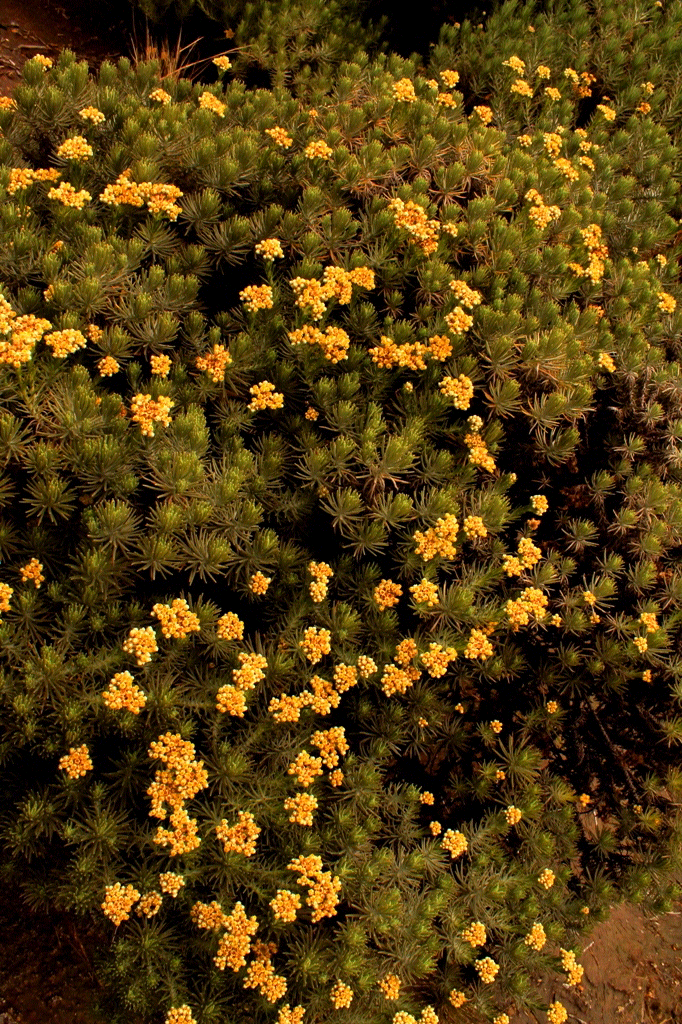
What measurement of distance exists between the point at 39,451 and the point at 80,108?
1.99 metres

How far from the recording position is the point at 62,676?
8.98 ft

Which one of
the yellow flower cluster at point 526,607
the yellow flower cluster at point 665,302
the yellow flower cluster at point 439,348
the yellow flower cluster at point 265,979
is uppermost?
the yellow flower cluster at point 665,302

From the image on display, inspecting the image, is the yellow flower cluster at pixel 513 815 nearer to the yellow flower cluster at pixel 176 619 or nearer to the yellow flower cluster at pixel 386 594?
the yellow flower cluster at pixel 386 594

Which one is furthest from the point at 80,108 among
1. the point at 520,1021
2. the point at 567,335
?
the point at 520,1021

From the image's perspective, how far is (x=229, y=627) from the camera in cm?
292

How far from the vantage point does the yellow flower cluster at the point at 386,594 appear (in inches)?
124

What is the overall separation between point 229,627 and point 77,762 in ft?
2.38

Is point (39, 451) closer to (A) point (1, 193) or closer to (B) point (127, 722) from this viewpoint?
(B) point (127, 722)

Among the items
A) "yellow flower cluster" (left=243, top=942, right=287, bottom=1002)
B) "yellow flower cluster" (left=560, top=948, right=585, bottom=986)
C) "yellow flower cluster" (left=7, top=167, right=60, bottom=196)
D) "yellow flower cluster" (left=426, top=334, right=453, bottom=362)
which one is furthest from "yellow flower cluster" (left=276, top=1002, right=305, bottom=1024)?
"yellow flower cluster" (left=7, top=167, right=60, bottom=196)

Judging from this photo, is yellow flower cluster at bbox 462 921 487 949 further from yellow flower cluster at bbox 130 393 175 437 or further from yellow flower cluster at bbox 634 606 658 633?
yellow flower cluster at bbox 130 393 175 437

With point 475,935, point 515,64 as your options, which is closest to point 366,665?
point 475,935

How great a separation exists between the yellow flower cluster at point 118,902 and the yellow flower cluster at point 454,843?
1.29 meters

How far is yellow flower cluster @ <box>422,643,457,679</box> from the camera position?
3047mm

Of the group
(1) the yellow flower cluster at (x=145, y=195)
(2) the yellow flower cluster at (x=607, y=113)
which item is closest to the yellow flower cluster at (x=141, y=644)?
(1) the yellow flower cluster at (x=145, y=195)
